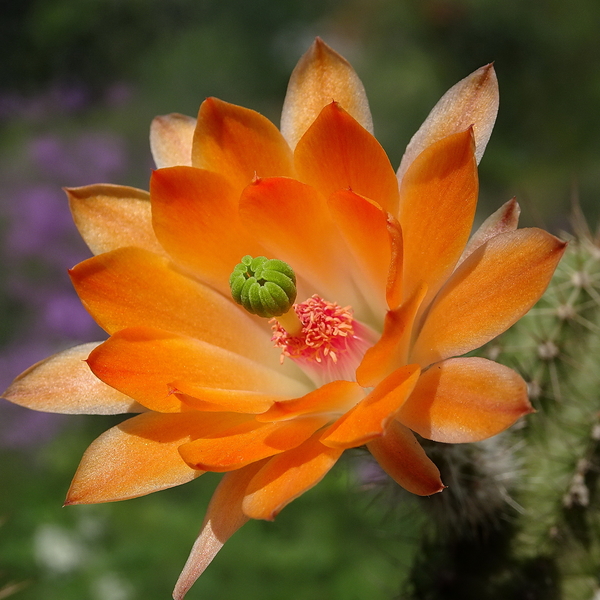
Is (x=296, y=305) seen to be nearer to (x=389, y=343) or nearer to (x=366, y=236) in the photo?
(x=366, y=236)

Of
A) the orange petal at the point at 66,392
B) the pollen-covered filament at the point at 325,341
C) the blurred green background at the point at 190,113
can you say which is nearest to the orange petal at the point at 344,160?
the pollen-covered filament at the point at 325,341

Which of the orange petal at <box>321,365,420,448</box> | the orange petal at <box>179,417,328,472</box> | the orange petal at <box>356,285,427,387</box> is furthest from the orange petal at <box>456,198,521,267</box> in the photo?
the orange petal at <box>179,417,328,472</box>

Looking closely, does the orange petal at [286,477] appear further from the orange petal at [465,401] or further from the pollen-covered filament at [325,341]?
the pollen-covered filament at [325,341]

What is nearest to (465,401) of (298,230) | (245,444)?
(245,444)

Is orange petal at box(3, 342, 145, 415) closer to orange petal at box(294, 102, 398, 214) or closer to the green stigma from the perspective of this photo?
the green stigma

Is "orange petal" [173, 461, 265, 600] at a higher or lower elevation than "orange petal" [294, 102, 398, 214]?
lower

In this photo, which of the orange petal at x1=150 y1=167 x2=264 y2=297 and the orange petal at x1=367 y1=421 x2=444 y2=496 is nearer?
the orange petal at x1=367 y1=421 x2=444 y2=496

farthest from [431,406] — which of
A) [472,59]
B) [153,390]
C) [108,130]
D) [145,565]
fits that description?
[472,59]
